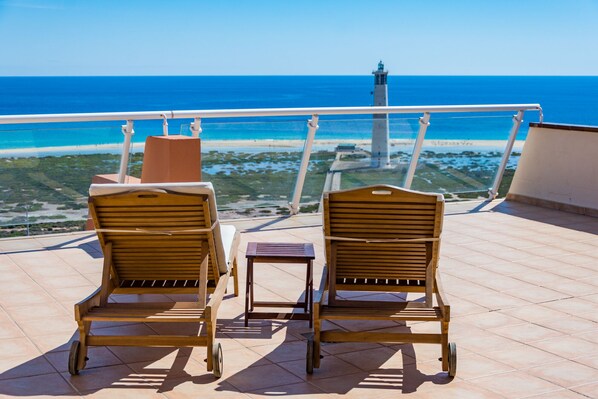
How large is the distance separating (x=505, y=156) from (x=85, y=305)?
664cm

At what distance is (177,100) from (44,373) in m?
76.0

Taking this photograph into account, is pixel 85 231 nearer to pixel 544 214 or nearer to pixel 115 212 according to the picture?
pixel 115 212

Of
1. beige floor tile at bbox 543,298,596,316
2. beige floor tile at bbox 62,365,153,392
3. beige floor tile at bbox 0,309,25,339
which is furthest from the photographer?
beige floor tile at bbox 543,298,596,316

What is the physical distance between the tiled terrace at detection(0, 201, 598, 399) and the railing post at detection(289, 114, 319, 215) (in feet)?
5.27

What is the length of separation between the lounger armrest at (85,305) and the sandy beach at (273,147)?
3406mm

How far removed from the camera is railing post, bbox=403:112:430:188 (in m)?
9.12

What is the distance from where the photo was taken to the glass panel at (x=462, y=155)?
30.7ft

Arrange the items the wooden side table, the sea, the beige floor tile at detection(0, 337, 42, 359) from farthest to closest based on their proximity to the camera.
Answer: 1. the sea
2. the wooden side table
3. the beige floor tile at detection(0, 337, 42, 359)

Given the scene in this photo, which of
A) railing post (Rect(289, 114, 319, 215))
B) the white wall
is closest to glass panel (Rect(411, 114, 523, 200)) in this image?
the white wall

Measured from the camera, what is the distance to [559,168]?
367 inches

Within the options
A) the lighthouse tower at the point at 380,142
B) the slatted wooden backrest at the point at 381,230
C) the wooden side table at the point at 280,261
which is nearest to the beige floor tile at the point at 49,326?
the wooden side table at the point at 280,261

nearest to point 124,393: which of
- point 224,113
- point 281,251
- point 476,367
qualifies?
point 281,251

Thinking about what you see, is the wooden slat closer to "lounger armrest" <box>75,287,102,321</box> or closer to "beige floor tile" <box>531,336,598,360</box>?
"beige floor tile" <box>531,336,598,360</box>

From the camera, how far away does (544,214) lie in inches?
355
